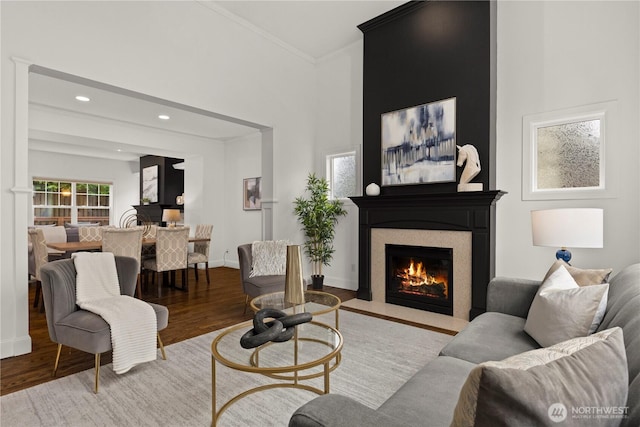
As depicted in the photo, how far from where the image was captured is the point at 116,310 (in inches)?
89.4

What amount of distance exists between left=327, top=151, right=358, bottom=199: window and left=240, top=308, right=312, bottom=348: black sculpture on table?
331cm

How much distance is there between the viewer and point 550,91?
11.0ft

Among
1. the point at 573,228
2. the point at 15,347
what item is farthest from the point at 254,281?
the point at 573,228

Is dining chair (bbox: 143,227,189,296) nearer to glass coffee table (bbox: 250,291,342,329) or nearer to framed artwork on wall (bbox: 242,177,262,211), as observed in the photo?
framed artwork on wall (bbox: 242,177,262,211)

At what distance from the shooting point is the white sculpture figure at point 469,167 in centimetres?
348

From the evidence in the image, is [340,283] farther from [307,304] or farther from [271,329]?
[271,329]

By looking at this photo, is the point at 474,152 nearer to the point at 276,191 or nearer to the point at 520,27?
the point at 520,27

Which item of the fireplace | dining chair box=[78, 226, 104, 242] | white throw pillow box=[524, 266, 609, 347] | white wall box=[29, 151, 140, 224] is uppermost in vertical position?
white wall box=[29, 151, 140, 224]

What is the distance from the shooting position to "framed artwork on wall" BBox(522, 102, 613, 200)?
10.3ft

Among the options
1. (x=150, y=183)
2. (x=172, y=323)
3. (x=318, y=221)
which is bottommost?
(x=172, y=323)

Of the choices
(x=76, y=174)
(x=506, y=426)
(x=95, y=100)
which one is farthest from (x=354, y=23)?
(x=76, y=174)

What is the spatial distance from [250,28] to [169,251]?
325 centimetres

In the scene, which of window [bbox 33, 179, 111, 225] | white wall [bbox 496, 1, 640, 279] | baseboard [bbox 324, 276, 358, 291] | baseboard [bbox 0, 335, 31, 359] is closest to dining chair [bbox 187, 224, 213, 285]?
baseboard [bbox 324, 276, 358, 291]

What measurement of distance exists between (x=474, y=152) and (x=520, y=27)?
1.43 metres
